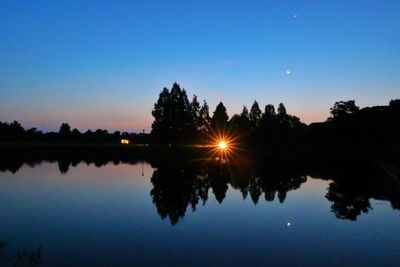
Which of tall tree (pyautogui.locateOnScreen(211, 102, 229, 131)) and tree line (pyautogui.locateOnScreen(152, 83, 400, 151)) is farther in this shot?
tall tree (pyautogui.locateOnScreen(211, 102, 229, 131))

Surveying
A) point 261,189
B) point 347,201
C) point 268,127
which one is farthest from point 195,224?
point 268,127

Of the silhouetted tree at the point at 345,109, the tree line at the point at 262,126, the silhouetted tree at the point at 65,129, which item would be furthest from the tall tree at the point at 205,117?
the silhouetted tree at the point at 65,129

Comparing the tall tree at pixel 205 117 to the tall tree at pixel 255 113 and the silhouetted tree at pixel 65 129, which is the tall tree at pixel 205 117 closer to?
the tall tree at pixel 255 113

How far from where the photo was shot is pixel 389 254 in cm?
1792

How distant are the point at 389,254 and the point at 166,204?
17341 mm

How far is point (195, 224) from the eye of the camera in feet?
80.1

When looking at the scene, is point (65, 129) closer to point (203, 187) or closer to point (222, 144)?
point (222, 144)

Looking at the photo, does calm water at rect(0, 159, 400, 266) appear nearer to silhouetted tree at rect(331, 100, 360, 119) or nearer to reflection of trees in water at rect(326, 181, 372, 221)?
reflection of trees in water at rect(326, 181, 372, 221)

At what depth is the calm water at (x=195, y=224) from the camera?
17109 millimetres

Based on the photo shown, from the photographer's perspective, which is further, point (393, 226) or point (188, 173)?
point (188, 173)

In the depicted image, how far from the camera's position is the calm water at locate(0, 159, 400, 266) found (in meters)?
17.1

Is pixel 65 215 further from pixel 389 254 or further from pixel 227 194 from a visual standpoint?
pixel 389 254

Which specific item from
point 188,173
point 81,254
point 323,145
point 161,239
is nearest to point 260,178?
point 188,173

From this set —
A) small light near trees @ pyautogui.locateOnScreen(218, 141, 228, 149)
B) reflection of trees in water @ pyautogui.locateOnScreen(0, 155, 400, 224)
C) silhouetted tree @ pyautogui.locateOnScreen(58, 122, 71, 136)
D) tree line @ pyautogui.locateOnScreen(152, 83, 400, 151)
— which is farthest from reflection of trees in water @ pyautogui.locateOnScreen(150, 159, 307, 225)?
silhouetted tree @ pyautogui.locateOnScreen(58, 122, 71, 136)
